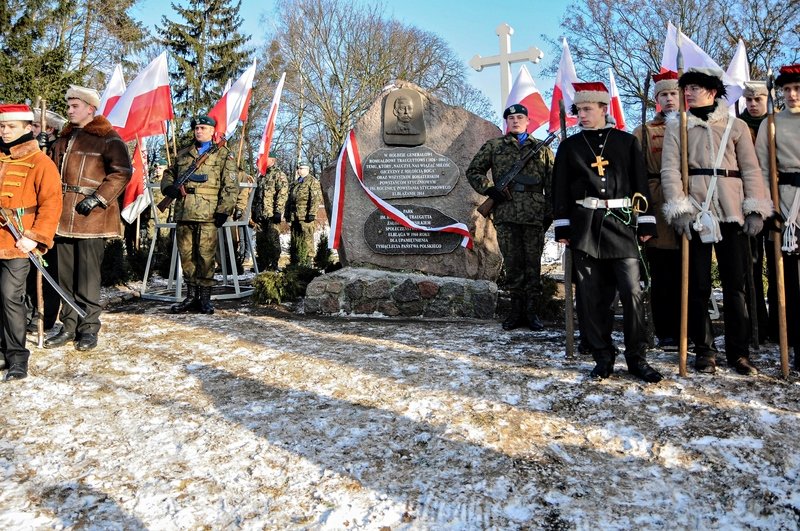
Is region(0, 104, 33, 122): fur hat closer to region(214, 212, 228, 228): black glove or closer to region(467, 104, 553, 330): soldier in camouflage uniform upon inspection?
region(214, 212, 228, 228): black glove

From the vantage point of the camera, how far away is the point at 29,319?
16.4 ft

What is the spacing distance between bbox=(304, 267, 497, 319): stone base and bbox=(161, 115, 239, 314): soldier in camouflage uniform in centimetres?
101

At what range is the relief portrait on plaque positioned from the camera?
19.6ft

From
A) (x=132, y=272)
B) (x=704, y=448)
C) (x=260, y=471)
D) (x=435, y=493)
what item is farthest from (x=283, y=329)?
(x=132, y=272)

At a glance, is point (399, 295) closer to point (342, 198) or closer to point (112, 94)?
point (342, 198)

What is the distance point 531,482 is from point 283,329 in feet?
10.1

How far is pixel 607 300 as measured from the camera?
3500 millimetres

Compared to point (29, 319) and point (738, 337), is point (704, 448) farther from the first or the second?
point (29, 319)

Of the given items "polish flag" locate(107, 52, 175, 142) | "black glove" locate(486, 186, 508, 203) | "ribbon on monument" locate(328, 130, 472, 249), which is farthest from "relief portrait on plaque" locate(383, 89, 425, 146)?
"polish flag" locate(107, 52, 175, 142)

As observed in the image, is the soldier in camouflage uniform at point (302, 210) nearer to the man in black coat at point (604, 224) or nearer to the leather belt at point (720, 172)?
the man in black coat at point (604, 224)

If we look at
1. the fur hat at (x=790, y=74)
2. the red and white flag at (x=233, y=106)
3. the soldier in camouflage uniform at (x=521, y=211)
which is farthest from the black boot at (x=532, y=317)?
the red and white flag at (x=233, y=106)

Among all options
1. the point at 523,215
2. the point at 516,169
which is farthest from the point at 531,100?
the point at 523,215

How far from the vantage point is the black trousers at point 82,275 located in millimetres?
4230

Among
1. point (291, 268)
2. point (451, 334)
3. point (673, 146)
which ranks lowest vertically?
point (451, 334)
